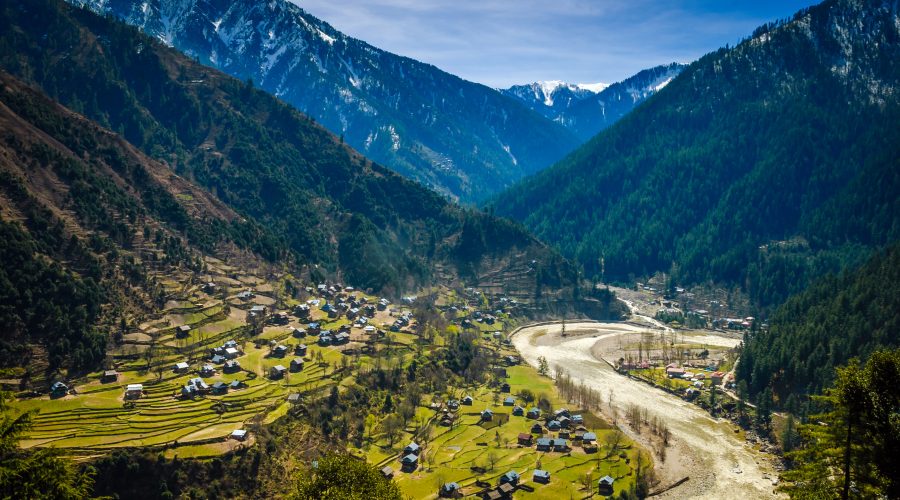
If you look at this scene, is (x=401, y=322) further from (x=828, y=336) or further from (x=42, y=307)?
(x=828, y=336)

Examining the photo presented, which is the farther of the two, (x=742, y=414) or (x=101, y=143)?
(x=101, y=143)

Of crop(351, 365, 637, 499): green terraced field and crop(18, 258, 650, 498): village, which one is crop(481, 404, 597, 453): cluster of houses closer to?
crop(18, 258, 650, 498): village

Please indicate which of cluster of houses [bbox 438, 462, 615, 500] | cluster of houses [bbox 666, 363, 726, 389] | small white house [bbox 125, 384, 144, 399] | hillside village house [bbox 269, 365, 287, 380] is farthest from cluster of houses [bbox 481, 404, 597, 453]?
small white house [bbox 125, 384, 144, 399]

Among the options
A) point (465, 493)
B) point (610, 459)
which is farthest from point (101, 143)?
point (610, 459)

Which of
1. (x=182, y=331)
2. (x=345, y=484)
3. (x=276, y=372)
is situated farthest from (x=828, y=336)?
(x=182, y=331)

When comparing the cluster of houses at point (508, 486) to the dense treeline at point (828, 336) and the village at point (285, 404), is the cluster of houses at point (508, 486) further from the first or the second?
the dense treeline at point (828, 336)

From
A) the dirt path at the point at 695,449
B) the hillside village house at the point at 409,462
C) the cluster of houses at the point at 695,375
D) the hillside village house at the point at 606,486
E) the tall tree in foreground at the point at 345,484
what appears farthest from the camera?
the cluster of houses at the point at 695,375

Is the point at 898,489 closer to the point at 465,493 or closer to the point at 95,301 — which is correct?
the point at 465,493

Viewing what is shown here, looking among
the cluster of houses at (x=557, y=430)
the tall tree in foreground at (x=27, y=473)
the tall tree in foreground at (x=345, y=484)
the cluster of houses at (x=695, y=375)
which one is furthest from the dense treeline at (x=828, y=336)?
the tall tree in foreground at (x=27, y=473)
